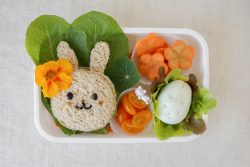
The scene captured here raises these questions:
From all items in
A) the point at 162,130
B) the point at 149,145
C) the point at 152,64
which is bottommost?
the point at 149,145

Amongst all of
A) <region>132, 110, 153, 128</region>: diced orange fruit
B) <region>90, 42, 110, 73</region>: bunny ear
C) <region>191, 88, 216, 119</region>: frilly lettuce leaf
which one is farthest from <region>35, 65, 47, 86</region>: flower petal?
<region>191, 88, 216, 119</region>: frilly lettuce leaf

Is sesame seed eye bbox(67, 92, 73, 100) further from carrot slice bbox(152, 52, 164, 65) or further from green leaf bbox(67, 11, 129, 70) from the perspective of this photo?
carrot slice bbox(152, 52, 164, 65)

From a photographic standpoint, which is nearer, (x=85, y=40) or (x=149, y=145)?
(x=85, y=40)

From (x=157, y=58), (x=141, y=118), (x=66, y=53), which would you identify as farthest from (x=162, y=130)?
(x=66, y=53)

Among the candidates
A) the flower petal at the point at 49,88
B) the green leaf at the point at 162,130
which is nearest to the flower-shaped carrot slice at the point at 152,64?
the green leaf at the point at 162,130

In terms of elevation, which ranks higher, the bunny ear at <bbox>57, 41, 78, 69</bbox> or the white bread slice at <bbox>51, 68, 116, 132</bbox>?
the bunny ear at <bbox>57, 41, 78, 69</bbox>

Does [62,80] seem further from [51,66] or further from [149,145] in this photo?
[149,145]
